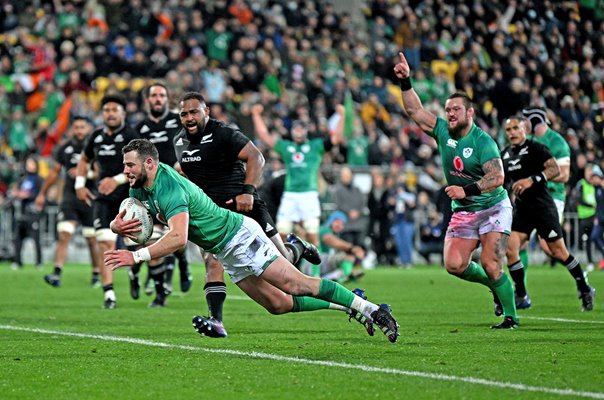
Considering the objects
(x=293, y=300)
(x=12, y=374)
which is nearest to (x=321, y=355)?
(x=293, y=300)

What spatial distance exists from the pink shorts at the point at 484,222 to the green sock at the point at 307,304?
237cm

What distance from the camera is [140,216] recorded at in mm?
9219

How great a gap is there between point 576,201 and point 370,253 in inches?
195

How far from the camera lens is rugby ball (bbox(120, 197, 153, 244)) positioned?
921 cm

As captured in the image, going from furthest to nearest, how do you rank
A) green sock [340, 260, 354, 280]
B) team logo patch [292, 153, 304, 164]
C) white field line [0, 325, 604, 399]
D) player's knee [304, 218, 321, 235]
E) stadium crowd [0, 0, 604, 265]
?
stadium crowd [0, 0, 604, 265] < green sock [340, 260, 354, 280] < player's knee [304, 218, 321, 235] < team logo patch [292, 153, 304, 164] < white field line [0, 325, 604, 399]

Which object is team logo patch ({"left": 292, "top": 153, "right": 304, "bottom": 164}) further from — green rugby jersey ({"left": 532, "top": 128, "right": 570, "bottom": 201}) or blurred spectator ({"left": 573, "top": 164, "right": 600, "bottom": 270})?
blurred spectator ({"left": 573, "top": 164, "right": 600, "bottom": 270})

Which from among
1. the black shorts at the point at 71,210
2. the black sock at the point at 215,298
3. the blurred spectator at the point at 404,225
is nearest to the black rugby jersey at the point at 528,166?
the black sock at the point at 215,298

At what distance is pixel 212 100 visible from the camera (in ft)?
96.9

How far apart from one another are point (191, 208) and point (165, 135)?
562cm

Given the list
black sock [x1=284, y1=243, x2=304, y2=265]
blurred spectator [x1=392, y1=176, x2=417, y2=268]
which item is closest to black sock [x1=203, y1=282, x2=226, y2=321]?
black sock [x1=284, y1=243, x2=304, y2=265]

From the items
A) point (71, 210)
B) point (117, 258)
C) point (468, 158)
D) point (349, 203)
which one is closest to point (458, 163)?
point (468, 158)

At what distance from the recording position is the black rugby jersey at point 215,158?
11750 mm

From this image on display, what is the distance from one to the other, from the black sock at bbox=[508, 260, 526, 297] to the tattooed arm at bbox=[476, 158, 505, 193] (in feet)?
9.44

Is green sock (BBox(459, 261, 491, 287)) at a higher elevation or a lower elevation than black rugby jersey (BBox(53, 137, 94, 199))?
lower
